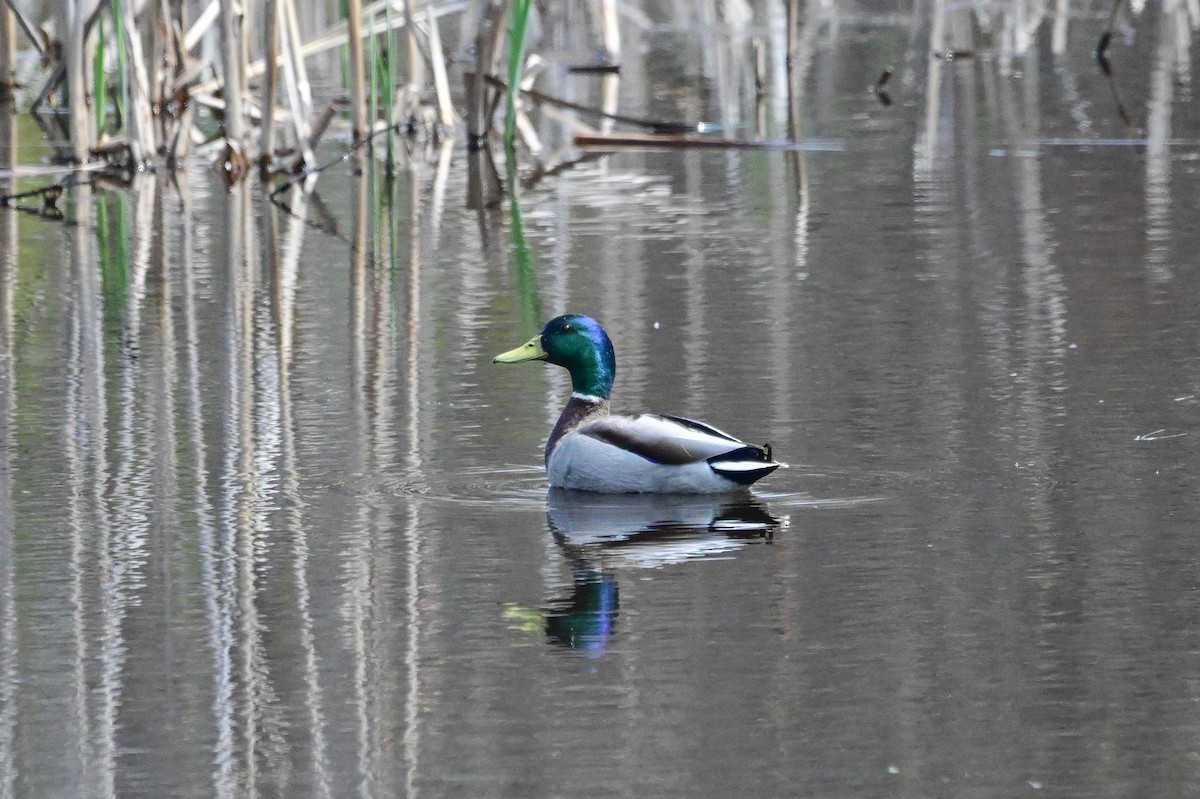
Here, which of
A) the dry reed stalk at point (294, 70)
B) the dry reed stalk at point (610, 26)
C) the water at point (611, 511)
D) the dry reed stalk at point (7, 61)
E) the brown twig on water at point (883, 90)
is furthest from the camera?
the dry reed stalk at point (610, 26)

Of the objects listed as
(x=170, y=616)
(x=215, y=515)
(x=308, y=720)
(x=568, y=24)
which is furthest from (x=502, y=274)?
(x=568, y=24)

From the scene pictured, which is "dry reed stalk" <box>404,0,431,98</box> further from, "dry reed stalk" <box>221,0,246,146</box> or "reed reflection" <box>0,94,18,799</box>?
"reed reflection" <box>0,94,18,799</box>

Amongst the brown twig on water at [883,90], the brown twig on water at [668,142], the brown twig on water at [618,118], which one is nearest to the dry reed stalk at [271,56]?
the brown twig on water at [618,118]

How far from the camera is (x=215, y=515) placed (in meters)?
6.99

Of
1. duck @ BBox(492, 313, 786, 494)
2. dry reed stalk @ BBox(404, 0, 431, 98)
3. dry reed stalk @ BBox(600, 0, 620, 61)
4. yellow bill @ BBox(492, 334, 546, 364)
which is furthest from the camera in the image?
dry reed stalk @ BBox(600, 0, 620, 61)

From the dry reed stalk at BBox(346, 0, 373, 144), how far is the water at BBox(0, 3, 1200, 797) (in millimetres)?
1303

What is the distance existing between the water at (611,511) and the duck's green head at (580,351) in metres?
0.31

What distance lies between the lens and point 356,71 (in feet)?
49.2

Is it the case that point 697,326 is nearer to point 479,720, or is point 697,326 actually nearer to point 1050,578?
point 1050,578

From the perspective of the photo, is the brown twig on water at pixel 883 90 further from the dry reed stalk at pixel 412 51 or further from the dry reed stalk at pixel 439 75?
the dry reed stalk at pixel 412 51

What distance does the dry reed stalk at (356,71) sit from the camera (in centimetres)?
1482

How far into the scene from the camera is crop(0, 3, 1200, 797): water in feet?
15.8

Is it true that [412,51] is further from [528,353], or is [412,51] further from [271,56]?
[528,353]

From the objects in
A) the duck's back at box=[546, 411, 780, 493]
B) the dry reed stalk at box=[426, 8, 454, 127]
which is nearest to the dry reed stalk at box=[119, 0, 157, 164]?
the dry reed stalk at box=[426, 8, 454, 127]
